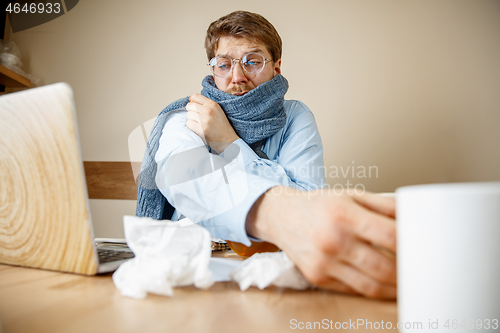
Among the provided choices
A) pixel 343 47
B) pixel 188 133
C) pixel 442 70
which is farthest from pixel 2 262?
pixel 442 70

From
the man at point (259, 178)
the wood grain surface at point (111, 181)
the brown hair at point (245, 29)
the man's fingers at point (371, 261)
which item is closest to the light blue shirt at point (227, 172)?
the man at point (259, 178)

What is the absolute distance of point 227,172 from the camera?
355 millimetres

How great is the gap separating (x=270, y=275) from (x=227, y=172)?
0.14 metres

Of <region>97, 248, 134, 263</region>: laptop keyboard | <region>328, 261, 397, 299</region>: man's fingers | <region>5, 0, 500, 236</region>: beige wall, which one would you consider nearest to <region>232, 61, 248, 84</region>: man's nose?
<region>5, 0, 500, 236</region>: beige wall

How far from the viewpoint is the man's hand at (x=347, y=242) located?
0.21m

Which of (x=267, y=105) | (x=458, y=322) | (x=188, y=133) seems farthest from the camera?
(x=267, y=105)

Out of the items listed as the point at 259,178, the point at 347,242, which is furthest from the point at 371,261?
the point at 259,178

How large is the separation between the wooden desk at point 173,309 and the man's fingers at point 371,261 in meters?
0.02

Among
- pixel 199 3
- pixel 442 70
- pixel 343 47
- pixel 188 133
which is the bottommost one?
pixel 188 133

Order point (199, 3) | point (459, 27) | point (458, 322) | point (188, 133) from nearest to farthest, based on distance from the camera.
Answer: point (458, 322)
point (188, 133)
point (459, 27)
point (199, 3)

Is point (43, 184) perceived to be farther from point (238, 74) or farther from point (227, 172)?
point (238, 74)

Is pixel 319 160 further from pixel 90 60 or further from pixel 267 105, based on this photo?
pixel 90 60

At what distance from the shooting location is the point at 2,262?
13.1 inches

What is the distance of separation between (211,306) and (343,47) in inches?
45.3
